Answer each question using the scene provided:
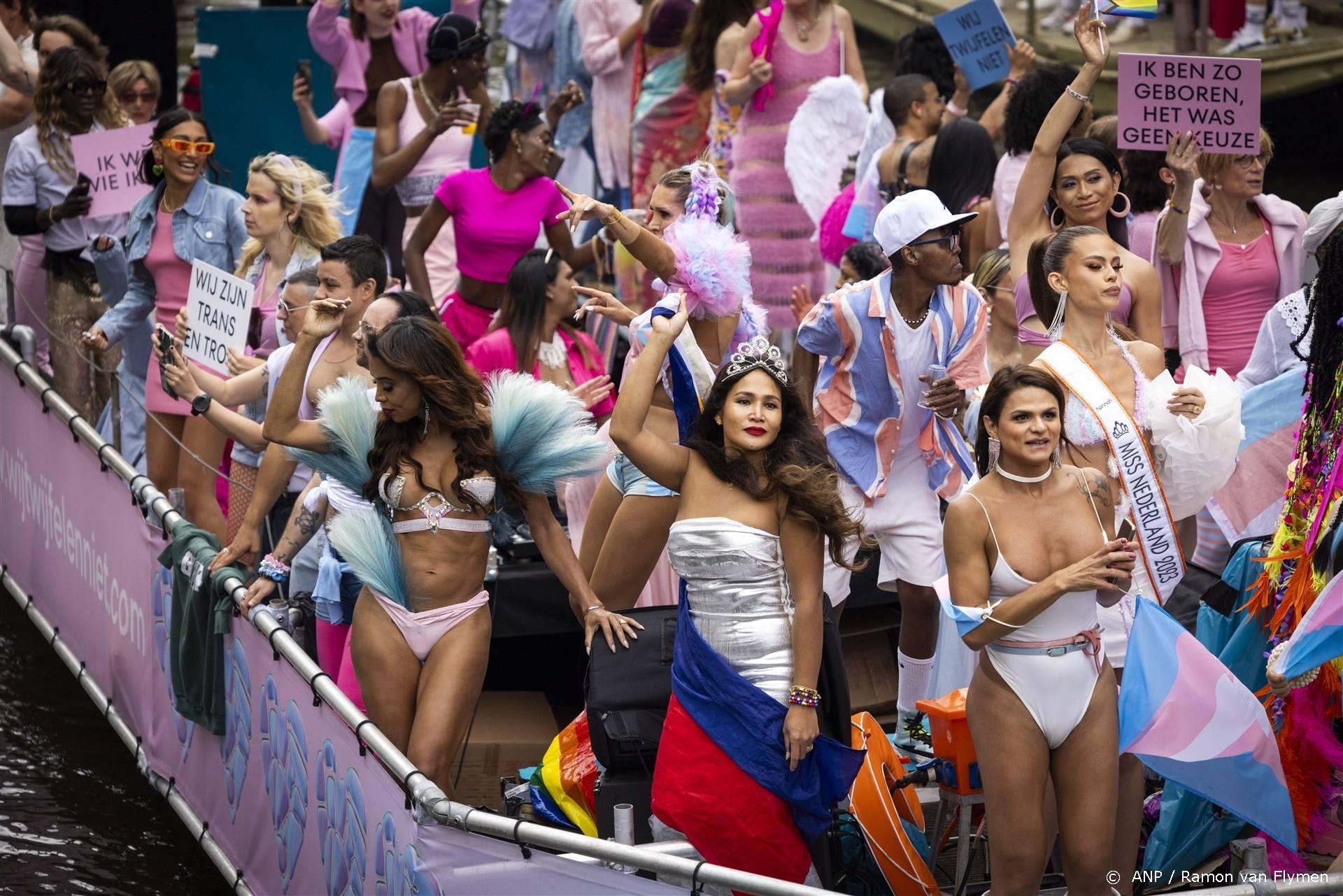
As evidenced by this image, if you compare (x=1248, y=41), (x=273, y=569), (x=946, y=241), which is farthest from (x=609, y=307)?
(x=1248, y=41)

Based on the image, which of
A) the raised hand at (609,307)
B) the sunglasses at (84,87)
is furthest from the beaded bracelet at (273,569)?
the sunglasses at (84,87)

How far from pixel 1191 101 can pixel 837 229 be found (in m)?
2.60

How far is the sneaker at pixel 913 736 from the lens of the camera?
5660 millimetres

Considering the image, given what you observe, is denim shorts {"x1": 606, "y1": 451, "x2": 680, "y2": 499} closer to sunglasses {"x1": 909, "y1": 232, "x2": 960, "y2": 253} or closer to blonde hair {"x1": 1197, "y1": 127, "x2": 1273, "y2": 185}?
sunglasses {"x1": 909, "y1": 232, "x2": 960, "y2": 253}

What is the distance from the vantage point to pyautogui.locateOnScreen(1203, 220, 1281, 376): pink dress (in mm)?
6734

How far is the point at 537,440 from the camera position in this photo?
5336mm

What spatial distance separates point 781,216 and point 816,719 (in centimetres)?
507

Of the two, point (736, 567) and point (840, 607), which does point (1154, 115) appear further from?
point (736, 567)

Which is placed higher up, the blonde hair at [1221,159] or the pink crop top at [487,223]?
the blonde hair at [1221,159]

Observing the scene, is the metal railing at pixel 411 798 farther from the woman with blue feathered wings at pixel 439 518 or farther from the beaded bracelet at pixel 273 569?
the woman with blue feathered wings at pixel 439 518

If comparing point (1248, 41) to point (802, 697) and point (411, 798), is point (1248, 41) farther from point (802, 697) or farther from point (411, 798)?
point (411, 798)

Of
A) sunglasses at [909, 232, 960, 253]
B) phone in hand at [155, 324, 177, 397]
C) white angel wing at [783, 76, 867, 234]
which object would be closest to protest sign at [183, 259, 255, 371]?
phone in hand at [155, 324, 177, 397]

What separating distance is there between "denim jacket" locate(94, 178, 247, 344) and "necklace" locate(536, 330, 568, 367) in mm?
1592

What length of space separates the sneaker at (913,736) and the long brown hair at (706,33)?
5.02 meters
